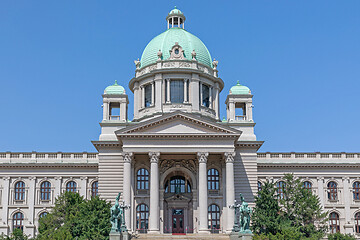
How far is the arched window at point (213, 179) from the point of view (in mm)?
60447

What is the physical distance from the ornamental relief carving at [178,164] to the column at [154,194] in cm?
334

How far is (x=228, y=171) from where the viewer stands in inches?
2253

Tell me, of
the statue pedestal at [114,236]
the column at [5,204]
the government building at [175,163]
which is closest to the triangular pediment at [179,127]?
the government building at [175,163]

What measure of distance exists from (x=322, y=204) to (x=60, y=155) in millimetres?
32701

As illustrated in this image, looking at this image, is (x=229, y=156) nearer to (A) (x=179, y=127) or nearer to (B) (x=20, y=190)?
(A) (x=179, y=127)

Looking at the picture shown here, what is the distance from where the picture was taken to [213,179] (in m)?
60.6

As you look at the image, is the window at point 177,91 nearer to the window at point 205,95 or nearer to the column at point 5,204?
the window at point 205,95

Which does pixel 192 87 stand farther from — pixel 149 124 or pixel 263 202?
pixel 263 202

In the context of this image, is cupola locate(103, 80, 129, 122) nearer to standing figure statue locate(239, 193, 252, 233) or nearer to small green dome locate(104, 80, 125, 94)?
small green dome locate(104, 80, 125, 94)

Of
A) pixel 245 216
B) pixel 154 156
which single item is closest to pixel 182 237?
pixel 245 216

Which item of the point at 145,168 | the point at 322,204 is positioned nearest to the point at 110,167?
the point at 145,168

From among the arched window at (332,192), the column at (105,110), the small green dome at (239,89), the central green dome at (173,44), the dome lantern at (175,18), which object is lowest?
the arched window at (332,192)

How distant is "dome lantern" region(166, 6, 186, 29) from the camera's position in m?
74.6

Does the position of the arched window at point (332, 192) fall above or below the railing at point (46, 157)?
below
